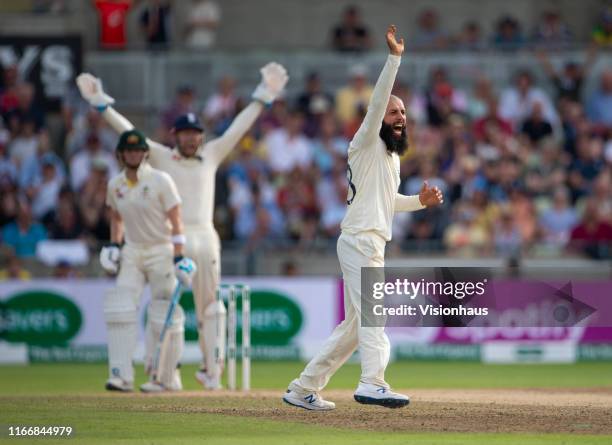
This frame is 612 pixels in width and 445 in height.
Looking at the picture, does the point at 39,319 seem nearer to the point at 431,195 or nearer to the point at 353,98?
the point at 353,98

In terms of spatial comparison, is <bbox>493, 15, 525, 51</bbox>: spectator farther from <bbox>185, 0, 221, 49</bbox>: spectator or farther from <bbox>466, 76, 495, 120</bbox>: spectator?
<bbox>185, 0, 221, 49</bbox>: spectator

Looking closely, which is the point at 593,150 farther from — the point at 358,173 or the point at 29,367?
the point at 358,173

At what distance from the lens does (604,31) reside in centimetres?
2405

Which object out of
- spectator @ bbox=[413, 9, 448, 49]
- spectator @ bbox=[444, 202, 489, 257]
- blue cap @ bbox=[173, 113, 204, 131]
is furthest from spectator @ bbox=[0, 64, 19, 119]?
blue cap @ bbox=[173, 113, 204, 131]

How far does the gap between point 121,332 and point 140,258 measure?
A: 0.70 metres

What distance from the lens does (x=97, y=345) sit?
61.4 feet

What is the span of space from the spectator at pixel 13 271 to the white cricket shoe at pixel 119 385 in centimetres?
616

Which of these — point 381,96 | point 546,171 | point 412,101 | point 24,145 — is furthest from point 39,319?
point 381,96

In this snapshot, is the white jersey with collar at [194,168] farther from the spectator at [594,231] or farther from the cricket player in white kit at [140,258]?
the spectator at [594,231]

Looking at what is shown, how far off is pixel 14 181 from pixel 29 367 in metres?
3.51

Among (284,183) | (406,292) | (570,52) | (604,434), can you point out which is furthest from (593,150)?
(604,434)

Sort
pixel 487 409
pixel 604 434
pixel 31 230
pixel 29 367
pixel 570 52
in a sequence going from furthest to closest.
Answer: pixel 570 52, pixel 31 230, pixel 29 367, pixel 487 409, pixel 604 434

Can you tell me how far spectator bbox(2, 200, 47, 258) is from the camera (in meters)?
19.3

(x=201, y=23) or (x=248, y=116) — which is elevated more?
(x=201, y=23)
